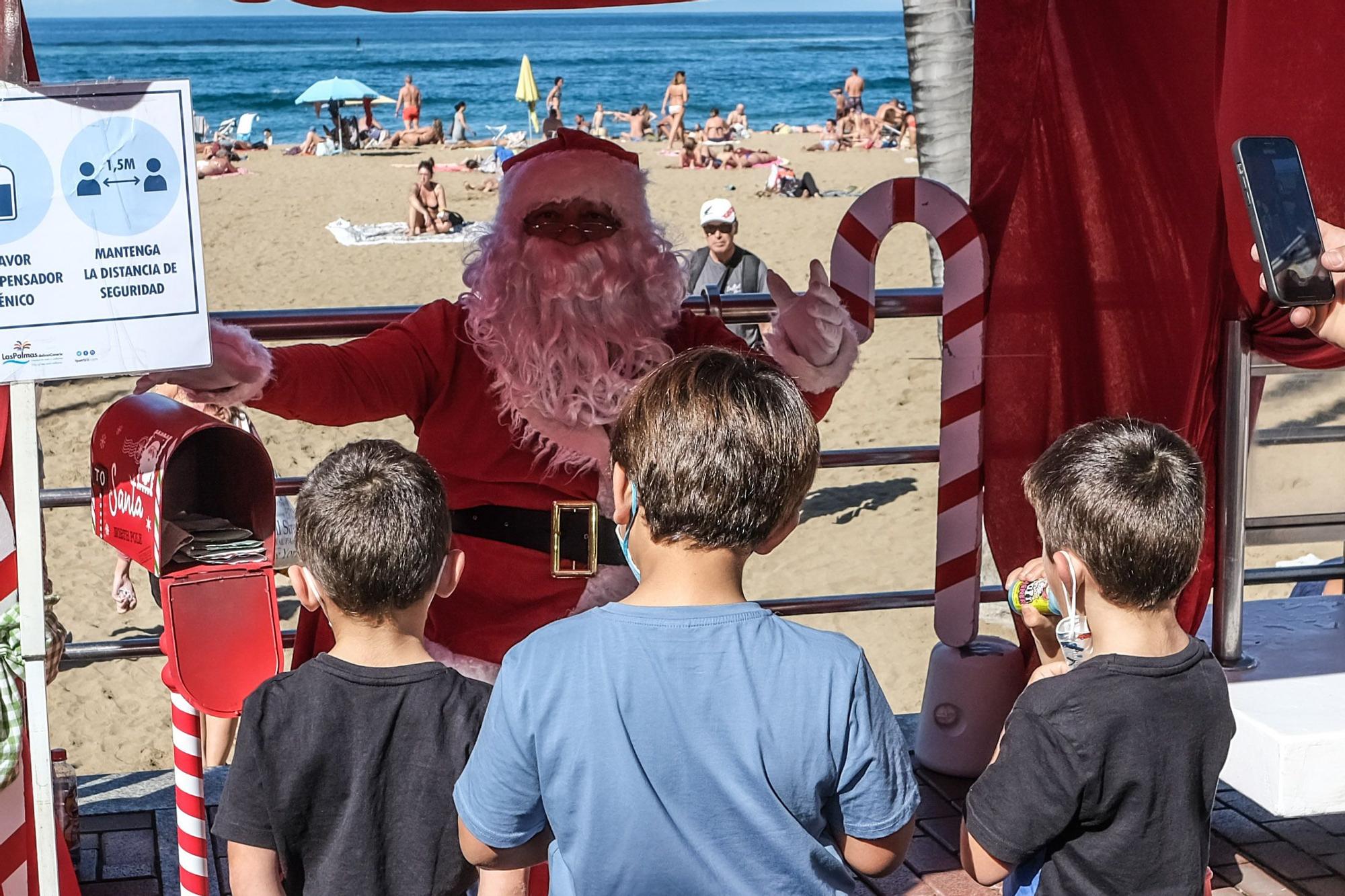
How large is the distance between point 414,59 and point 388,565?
2086 inches

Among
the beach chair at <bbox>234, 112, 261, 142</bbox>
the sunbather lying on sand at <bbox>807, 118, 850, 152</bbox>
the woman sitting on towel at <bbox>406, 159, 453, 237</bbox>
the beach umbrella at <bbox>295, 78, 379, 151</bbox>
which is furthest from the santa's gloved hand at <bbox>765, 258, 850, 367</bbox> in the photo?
the beach chair at <bbox>234, 112, 261, 142</bbox>

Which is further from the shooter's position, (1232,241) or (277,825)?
(1232,241)

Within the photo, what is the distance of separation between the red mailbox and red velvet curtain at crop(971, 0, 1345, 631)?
6.59 ft

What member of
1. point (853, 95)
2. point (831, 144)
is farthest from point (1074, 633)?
point (853, 95)

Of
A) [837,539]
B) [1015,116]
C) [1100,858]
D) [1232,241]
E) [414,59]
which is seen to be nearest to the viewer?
[1100,858]

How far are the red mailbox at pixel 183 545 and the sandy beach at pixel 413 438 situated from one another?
4.06 ft

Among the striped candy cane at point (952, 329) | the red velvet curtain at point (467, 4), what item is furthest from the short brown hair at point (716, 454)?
the striped candy cane at point (952, 329)

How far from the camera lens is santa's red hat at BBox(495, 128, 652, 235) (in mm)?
3006

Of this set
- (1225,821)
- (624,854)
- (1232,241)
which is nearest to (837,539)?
(1225,821)

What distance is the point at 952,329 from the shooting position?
356 centimetres

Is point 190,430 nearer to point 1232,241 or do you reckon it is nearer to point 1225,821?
point 1232,241

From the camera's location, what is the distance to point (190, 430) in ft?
7.45

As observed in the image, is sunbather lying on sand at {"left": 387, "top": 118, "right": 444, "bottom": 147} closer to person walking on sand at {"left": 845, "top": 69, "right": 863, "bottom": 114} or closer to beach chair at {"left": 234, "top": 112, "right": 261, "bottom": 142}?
beach chair at {"left": 234, "top": 112, "right": 261, "bottom": 142}

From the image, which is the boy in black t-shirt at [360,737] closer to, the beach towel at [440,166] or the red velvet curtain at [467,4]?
the red velvet curtain at [467,4]
